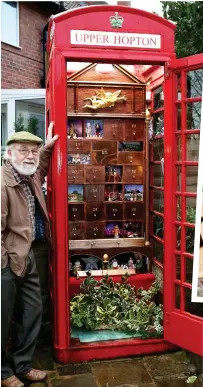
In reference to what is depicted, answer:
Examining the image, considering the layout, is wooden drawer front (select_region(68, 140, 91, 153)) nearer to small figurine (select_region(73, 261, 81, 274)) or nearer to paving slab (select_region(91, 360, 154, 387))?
small figurine (select_region(73, 261, 81, 274))

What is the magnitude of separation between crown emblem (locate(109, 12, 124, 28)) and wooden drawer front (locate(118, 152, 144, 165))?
86.8 inches

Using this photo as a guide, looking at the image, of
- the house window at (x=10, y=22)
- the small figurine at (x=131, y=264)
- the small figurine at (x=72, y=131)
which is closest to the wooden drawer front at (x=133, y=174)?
the small figurine at (x=72, y=131)

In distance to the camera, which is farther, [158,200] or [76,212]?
[76,212]

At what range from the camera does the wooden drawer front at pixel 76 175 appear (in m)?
5.48

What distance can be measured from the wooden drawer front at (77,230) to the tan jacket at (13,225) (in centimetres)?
224

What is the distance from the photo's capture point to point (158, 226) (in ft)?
16.4

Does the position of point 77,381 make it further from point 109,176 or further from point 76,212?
point 109,176

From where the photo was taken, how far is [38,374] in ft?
11.2

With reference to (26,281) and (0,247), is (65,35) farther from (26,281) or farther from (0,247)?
(26,281)

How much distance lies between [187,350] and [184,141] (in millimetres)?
1967

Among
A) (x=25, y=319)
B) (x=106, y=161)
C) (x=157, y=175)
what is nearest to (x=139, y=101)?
(x=106, y=161)

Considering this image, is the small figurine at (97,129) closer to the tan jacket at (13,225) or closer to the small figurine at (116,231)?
the small figurine at (116,231)

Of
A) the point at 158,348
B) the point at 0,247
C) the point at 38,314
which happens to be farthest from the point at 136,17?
the point at 158,348

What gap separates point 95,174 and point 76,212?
1.89 feet
